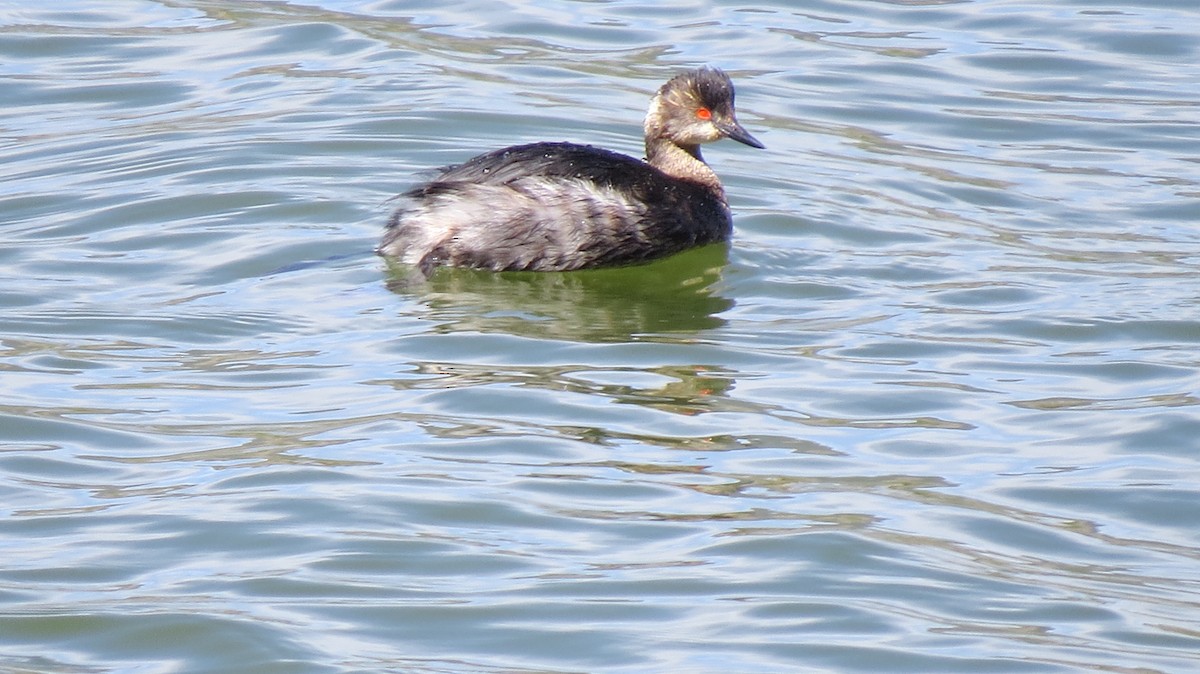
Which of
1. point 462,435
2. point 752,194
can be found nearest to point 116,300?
point 462,435

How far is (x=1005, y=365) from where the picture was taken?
7102 millimetres

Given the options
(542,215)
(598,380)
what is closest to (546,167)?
(542,215)

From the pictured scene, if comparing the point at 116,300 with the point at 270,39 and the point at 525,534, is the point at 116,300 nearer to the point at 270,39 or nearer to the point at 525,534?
the point at 525,534

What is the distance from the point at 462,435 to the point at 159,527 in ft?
3.71

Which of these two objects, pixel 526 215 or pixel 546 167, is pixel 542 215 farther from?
pixel 546 167

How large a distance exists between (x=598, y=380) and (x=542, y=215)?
4.86ft

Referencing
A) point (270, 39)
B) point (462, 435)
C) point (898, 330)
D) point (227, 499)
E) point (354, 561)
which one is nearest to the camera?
point (354, 561)

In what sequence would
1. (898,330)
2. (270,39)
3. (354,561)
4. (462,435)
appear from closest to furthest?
(354,561) → (462,435) → (898,330) → (270,39)

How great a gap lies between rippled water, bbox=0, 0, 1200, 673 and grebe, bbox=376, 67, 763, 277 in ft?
0.46

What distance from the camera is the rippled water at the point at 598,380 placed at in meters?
4.93

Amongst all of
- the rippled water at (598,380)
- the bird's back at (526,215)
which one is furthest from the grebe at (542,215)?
the rippled water at (598,380)

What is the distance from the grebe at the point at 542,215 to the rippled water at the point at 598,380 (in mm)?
142

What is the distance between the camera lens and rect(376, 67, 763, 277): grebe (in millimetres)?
8062

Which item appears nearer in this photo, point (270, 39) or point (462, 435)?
point (462, 435)
